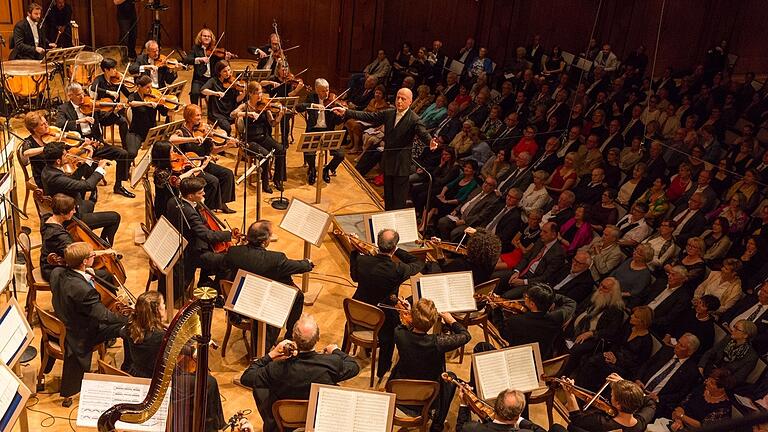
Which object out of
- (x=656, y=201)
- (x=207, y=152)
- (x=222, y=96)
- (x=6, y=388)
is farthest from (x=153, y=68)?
(x=6, y=388)

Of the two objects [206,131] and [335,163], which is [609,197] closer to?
[335,163]

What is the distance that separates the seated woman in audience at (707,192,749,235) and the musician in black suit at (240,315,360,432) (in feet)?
Answer: 14.3

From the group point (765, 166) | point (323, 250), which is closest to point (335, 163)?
point (323, 250)

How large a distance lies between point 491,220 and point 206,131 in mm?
3103

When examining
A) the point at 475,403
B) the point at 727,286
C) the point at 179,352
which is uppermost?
the point at 179,352

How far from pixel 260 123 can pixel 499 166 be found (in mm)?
2791

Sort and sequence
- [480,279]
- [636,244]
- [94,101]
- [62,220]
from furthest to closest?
[94,101] < [636,244] < [480,279] < [62,220]

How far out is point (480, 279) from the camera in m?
6.46

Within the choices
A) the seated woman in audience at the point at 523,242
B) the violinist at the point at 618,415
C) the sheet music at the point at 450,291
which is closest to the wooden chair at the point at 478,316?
the sheet music at the point at 450,291

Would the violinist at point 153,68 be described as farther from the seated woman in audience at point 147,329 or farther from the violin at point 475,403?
the violin at point 475,403

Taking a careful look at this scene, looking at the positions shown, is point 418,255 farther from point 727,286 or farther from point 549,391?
point 727,286

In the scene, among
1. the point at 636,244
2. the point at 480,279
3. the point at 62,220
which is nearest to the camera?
the point at 62,220

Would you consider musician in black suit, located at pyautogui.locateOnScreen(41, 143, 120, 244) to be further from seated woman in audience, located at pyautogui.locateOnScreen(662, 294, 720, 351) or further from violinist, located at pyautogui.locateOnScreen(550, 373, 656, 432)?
seated woman in audience, located at pyautogui.locateOnScreen(662, 294, 720, 351)

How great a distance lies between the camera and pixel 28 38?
10.8 m
